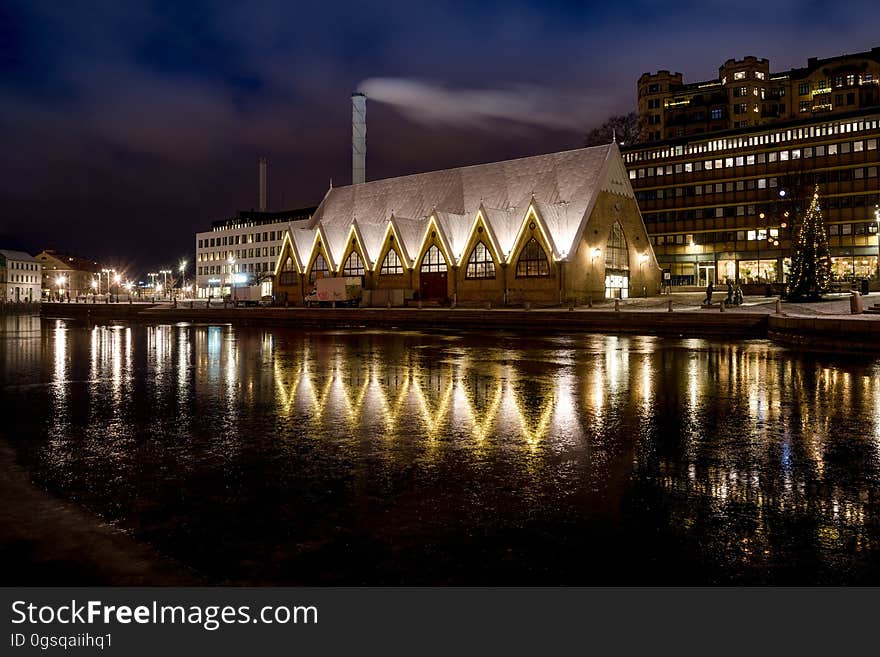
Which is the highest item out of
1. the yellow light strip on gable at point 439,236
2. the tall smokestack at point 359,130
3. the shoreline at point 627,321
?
the tall smokestack at point 359,130

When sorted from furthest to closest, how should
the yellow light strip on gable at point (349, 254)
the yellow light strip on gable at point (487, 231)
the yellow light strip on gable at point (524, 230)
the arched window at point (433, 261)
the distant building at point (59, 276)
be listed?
the distant building at point (59, 276) → the yellow light strip on gable at point (349, 254) → the arched window at point (433, 261) → the yellow light strip on gable at point (487, 231) → the yellow light strip on gable at point (524, 230)

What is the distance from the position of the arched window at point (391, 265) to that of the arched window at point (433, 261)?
2797 mm

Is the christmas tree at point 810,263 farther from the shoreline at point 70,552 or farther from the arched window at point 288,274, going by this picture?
the arched window at point 288,274

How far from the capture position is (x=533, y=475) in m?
6.20

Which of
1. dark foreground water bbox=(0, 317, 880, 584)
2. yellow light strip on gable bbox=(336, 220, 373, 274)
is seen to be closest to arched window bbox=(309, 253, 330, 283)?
yellow light strip on gable bbox=(336, 220, 373, 274)

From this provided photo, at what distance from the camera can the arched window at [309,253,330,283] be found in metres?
67.1

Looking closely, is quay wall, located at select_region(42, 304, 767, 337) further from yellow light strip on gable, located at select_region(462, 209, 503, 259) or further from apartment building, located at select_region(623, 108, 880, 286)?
apartment building, located at select_region(623, 108, 880, 286)

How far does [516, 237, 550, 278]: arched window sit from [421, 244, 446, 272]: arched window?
321 inches

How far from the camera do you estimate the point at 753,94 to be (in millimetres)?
108938

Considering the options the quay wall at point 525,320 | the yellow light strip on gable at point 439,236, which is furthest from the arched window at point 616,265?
the quay wall at point 525,320

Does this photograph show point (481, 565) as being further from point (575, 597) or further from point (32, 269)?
point (32, 269)

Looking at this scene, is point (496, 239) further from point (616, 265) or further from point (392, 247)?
point (392, 247)

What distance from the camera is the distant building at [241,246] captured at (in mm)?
113750

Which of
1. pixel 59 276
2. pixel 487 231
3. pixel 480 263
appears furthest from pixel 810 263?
pixel 59 276
